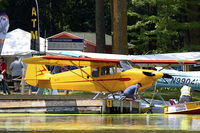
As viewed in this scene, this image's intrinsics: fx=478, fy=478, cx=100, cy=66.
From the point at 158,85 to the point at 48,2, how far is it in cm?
4078

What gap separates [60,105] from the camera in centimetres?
2006

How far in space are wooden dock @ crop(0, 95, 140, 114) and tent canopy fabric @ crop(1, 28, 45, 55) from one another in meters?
10.4

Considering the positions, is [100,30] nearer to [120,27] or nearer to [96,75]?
[120,27]

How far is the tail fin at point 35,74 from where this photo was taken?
24392 millimetres

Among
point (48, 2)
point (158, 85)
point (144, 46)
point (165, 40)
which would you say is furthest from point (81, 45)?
point (48, 2)

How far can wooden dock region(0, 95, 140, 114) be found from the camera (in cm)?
1980

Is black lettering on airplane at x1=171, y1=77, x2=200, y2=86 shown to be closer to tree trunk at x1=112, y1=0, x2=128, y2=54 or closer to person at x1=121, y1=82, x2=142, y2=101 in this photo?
tree trunk at x1=112, y1=0, x2=128, y2=54

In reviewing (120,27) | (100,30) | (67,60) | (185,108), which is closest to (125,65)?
(67,60)

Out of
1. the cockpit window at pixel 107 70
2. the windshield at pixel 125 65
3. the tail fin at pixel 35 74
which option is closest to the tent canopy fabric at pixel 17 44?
the tail fin at pixel 35 74

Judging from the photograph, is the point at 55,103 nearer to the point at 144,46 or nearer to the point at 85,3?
the point at 144,46

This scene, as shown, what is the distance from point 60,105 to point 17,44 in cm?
1283

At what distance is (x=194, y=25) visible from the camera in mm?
32438

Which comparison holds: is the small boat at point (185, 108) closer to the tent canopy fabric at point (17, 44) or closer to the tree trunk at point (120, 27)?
the tree trunk at point (120, 27)

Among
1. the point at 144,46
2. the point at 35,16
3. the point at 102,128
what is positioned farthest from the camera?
the point at 144,46
